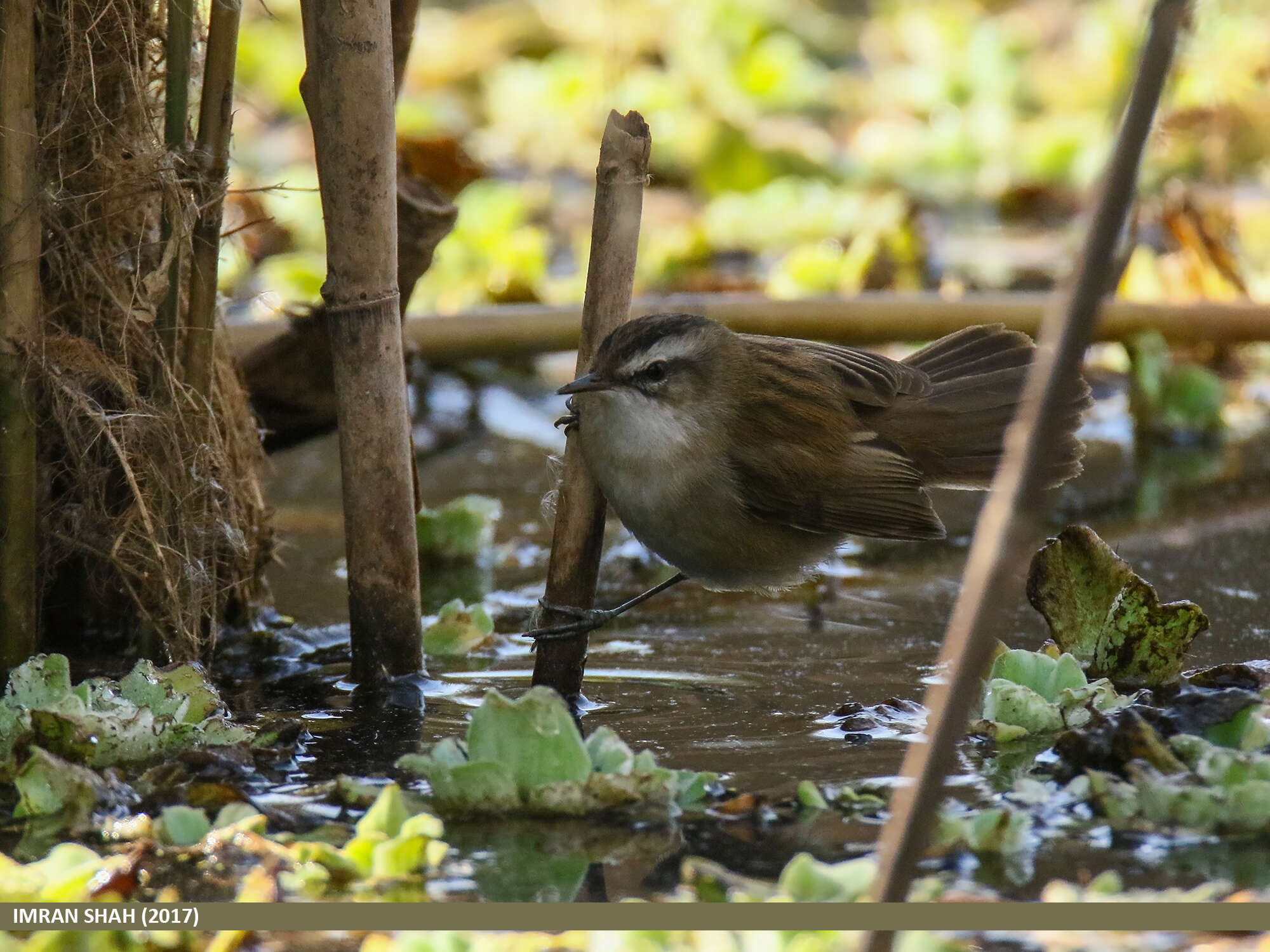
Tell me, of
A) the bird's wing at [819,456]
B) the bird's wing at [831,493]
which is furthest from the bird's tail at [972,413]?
the bird's wing at [831,493]

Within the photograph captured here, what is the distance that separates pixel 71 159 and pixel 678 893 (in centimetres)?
194

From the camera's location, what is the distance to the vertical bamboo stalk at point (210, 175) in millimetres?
3039


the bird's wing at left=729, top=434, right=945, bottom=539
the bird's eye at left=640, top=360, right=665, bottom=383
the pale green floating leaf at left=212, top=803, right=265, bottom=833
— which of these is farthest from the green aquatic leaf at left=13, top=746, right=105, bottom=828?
the bird's wing at left=729, top=434, right=945, bottom=539

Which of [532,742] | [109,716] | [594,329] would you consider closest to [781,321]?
[594,329]

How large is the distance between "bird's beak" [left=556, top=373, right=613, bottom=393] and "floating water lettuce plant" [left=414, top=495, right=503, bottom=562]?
1.29 metres

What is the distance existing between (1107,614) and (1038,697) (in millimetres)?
428

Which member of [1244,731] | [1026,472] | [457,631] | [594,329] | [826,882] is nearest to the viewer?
[1026,472]

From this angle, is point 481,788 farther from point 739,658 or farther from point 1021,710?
point 739,658

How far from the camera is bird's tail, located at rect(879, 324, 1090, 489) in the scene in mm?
3879

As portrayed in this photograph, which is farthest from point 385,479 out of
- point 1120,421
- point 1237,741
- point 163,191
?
point 1120,421

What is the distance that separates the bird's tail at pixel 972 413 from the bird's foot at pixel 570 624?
1058 millimetres

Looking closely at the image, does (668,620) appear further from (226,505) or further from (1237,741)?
(1237,741)

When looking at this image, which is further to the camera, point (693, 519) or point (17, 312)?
point (693, 519)

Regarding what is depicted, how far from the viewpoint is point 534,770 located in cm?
264
